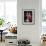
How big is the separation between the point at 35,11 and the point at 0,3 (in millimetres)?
2624

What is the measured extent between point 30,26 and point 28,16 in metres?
0.39

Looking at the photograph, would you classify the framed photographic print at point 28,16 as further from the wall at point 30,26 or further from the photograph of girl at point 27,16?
the wall at point 30,26

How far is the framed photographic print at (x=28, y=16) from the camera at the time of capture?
5609 mm

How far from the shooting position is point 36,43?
18.5 feet

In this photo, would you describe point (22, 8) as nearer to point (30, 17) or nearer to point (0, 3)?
point (30, 17)

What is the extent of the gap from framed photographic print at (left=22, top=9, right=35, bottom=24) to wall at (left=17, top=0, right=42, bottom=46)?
113 millimetres

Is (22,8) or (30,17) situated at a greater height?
(22,8)

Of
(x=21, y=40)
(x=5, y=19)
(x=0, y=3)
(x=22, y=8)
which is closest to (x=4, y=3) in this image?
(x=0, y=3)

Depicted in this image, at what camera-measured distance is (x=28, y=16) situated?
→ 566 cm

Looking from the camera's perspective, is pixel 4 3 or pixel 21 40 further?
pixel 4 3

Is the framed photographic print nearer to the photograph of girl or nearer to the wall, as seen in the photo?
the photograph of girl

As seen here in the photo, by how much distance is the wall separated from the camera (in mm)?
5574

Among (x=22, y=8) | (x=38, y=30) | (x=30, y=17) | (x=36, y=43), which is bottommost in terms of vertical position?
(x=36, y=43)

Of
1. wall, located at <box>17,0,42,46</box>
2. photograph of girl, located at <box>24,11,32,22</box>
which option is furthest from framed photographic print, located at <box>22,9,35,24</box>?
wall, located at <box>17,0,42,46</box>
